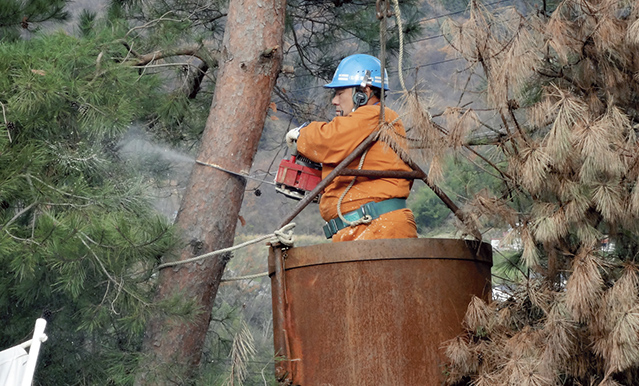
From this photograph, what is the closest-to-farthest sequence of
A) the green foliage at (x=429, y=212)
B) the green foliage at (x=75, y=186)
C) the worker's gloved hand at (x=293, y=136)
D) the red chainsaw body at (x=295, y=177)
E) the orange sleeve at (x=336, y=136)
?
the green foliage at (x=75, y=186) < the orange sleeve at (x=336, y=136) < the worker's gloved hand at (x=293, y=136) < the red chainsaw body at (x=295, y=177) < the green foliage at (x=429, y=212)

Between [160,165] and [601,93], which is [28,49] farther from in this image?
[160,165]

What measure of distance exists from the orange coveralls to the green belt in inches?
0.9

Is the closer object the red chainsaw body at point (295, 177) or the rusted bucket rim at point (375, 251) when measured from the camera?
the rusted bucket rim at point (375, 251)

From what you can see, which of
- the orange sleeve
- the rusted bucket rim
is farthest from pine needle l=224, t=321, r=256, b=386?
the orange sleeve

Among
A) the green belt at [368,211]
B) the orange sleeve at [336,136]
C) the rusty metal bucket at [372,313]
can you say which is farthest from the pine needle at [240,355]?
the orange sleeve at [336,136]

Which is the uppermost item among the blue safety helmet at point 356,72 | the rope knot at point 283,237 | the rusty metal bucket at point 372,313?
the blue safety helmet at point 356,72

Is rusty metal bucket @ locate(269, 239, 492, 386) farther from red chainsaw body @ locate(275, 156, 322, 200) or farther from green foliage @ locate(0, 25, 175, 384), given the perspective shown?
green foliage @ locate(0, 25, 175, 384)

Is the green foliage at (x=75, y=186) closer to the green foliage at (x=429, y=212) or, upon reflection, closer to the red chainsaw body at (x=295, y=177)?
the red chainsaw body at (x=295, y=177)

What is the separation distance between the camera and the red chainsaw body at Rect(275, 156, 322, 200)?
4062mm

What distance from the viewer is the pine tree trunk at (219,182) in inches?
167

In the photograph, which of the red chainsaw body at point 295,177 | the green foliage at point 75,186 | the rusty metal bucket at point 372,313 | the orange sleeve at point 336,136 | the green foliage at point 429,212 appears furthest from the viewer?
the green foliage at point 429,212

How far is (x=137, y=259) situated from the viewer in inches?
153

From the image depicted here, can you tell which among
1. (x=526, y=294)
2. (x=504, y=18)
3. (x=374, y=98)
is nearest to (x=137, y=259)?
(x=374, y=98)

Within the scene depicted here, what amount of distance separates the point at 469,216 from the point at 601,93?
89 cm
